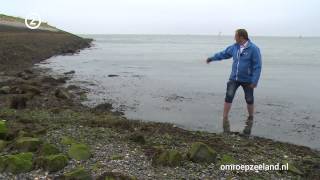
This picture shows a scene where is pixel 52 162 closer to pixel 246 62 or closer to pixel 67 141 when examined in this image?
pixel 67 141

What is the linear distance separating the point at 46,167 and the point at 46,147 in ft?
2.52

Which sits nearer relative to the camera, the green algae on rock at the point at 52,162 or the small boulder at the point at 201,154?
the green algae on rock at the point at 52,162

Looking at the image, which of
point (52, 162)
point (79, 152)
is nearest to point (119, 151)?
point (79, 152)

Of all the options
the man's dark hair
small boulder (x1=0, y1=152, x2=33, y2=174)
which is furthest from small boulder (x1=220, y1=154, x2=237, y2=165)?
the man's dark hair

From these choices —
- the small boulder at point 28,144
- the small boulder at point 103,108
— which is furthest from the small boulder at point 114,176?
the small boulder at point 103,108

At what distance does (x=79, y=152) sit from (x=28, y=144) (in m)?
1.02

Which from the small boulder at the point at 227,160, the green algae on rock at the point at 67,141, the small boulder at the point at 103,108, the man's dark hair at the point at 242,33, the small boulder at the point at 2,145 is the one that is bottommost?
the small boulder at the point at 103,108

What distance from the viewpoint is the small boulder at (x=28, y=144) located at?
8.55 meters

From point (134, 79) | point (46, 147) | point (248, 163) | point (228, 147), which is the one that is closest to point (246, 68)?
point (228, 147)

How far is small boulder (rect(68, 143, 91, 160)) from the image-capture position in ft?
27.0

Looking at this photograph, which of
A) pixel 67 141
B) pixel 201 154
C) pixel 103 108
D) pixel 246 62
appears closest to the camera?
pixel 201 154

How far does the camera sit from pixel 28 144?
28.1ft

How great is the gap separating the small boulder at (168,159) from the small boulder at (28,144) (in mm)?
2232

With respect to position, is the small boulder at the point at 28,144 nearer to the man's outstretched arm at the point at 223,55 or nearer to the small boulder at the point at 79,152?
the small boulder at the point at 79,152
